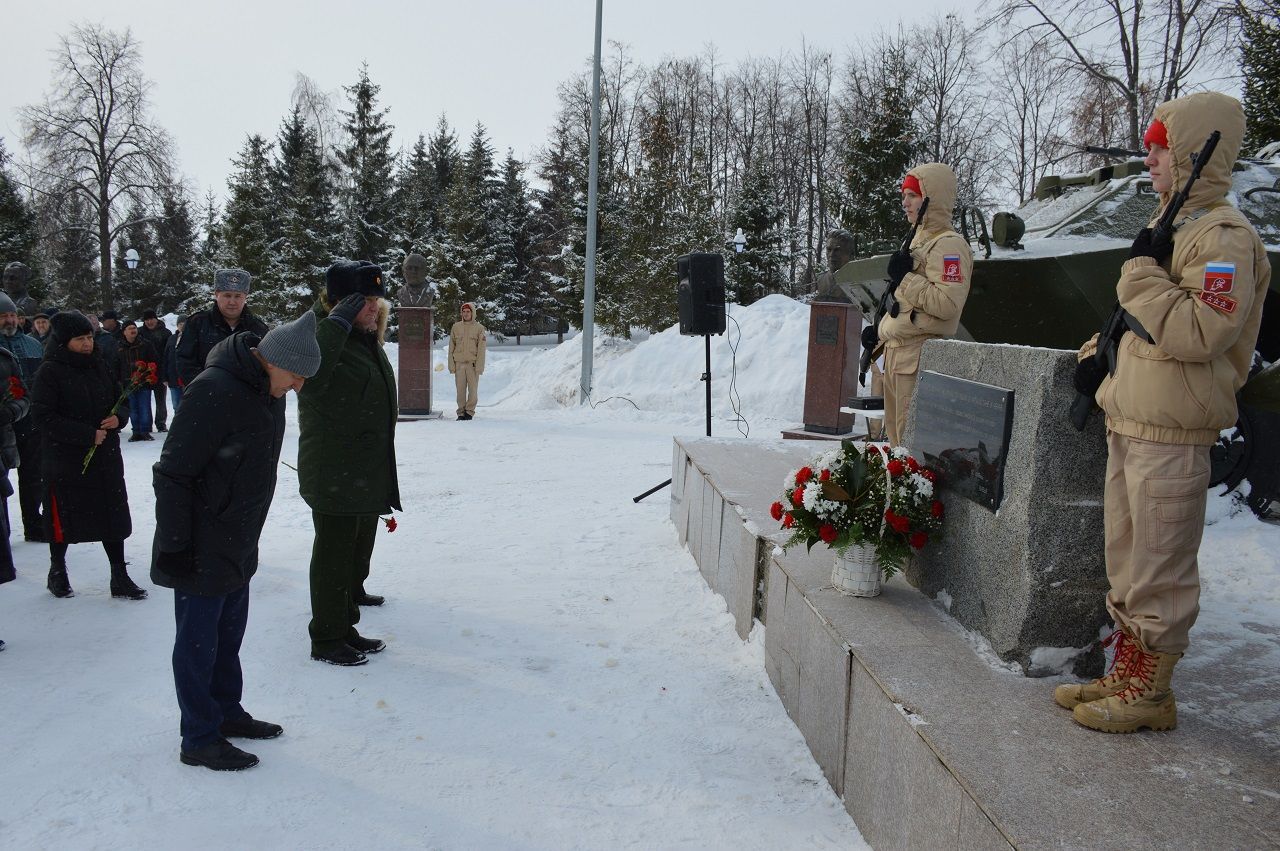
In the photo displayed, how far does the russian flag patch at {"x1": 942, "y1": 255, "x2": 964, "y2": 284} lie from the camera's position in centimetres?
464

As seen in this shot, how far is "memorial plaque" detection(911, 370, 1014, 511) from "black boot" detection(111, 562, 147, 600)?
14.0 feet

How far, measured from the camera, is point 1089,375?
2799 mm

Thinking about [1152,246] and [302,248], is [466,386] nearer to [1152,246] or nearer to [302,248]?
[1152,246]

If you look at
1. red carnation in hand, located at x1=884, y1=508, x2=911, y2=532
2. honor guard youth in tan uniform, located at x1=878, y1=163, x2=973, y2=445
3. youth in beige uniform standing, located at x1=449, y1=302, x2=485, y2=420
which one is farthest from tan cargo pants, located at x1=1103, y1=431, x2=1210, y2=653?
youth in beige uniform standing, located at x1=449, y1=302, x2=485, y2=420

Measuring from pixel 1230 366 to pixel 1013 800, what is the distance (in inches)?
A: 54.7

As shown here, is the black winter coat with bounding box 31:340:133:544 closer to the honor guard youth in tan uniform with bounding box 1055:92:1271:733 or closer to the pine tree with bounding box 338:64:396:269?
the honor guard youth in tan uniform with bounding box 1055:92:1271:733

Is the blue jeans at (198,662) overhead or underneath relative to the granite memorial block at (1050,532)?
underneath

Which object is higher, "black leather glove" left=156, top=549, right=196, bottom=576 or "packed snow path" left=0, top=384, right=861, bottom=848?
"black leather glove" left=156, top=549, right=196, bottom=576

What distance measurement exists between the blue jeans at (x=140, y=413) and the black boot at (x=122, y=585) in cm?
717

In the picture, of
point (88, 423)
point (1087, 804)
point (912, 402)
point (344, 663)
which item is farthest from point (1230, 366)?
point (88, 423)

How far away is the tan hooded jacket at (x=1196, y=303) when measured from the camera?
243cm

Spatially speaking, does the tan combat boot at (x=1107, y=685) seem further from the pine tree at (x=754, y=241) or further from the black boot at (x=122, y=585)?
the pine tree at (x=754, y=241)

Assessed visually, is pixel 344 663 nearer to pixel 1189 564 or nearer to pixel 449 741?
pixel 449 741

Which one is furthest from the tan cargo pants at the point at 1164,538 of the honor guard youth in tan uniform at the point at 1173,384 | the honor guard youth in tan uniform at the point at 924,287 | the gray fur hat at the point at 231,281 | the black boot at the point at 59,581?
the black boot at the point at 59,581
